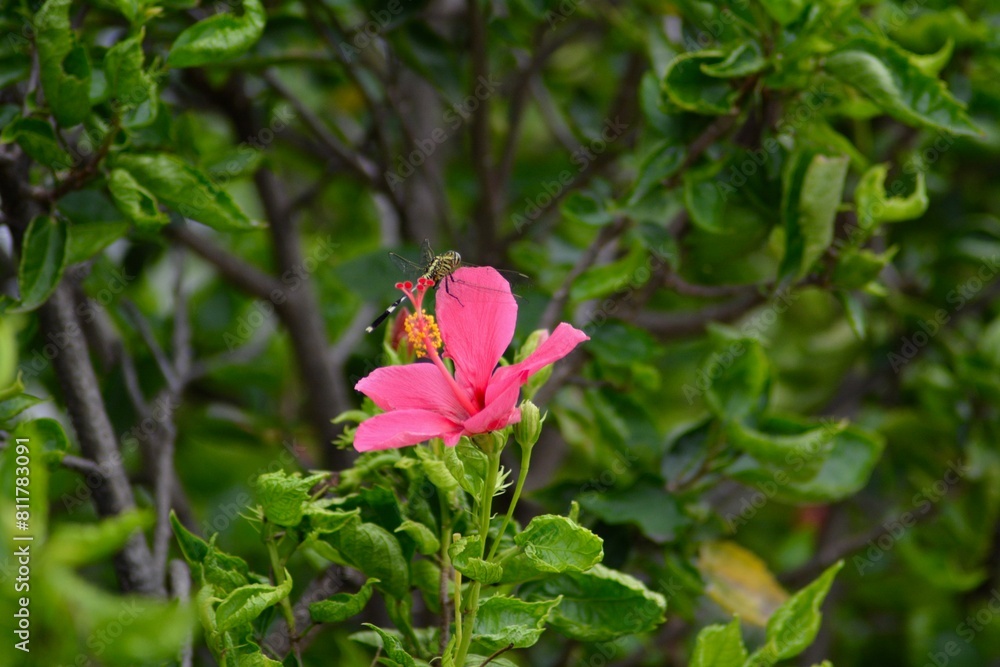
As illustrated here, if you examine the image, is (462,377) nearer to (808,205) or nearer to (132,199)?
(132,199)

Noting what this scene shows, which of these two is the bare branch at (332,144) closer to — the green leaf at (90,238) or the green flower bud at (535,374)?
the green leaf at (90,238)

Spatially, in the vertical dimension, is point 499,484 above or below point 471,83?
below

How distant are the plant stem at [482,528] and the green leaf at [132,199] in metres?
0.48

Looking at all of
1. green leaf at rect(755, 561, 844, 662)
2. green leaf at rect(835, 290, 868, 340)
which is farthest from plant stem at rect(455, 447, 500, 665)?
green leaf at rect(835, 290, 868, 340)

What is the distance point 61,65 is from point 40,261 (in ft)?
0.72

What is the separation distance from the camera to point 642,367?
54.5 inches

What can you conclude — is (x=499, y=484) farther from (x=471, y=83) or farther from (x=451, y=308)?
(x=471, y=83)

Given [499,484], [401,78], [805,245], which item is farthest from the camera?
[401,78]

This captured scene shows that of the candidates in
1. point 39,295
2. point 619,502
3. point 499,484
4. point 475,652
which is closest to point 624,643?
point 619,502

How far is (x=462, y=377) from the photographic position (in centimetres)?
88

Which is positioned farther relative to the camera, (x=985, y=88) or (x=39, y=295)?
(x=985, y=88)

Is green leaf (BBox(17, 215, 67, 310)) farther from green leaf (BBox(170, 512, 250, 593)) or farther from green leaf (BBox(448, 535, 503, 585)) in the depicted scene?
green leaf (BBox(448, 535, 503, 585))

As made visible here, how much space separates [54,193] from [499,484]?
0.67 m

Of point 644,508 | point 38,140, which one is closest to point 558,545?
point 644,508
